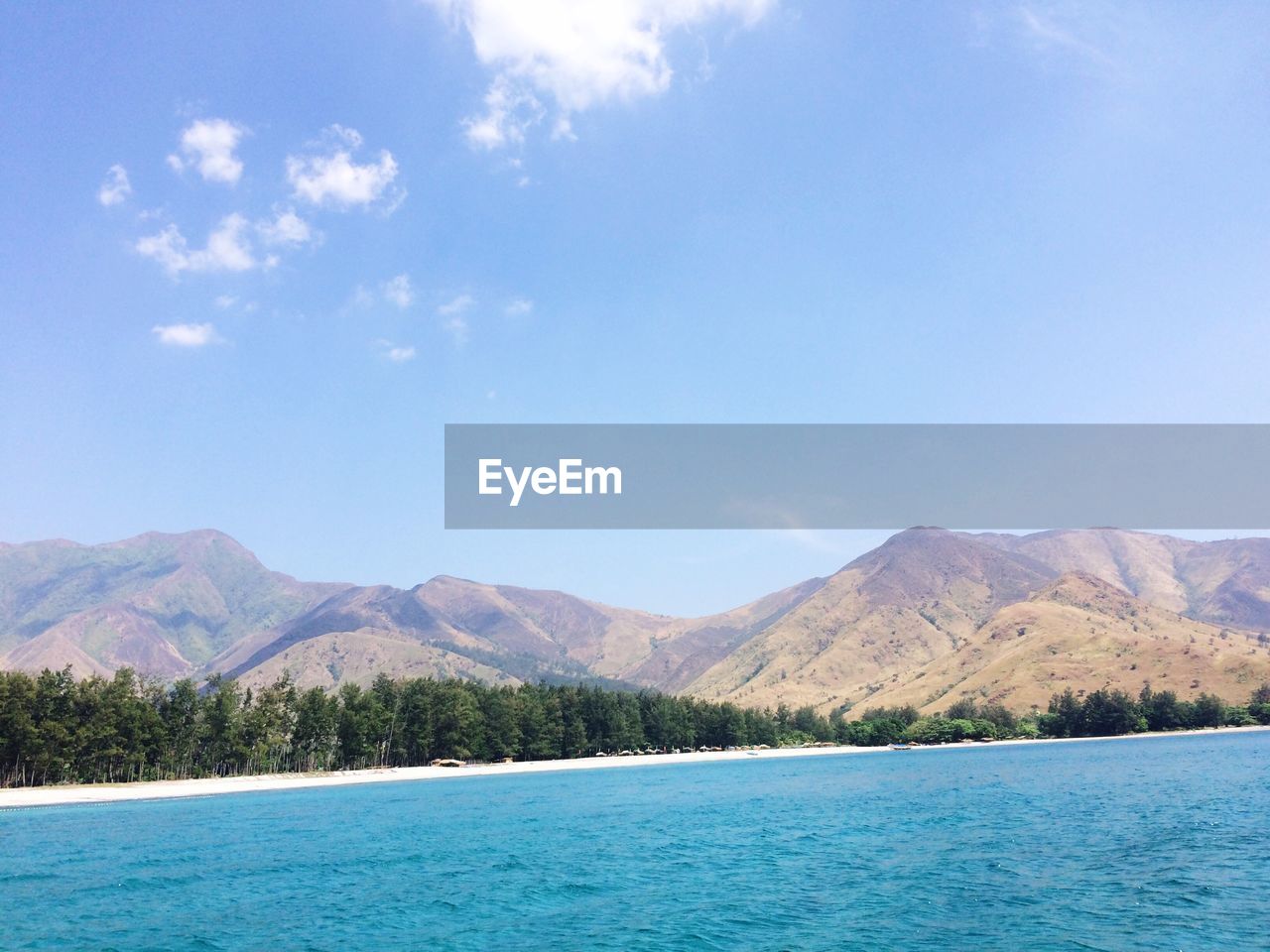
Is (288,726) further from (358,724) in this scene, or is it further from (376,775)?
(376,775)

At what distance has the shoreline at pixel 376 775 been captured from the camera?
281 feet

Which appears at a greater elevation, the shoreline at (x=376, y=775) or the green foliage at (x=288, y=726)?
the green foliage at (x=288, y=726)

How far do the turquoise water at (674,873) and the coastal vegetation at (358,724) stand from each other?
72.7 feet

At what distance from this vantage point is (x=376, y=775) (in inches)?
4705

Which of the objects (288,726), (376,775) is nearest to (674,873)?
(376,775)

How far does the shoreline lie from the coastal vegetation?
2.88m

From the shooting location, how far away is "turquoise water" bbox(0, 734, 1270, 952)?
27312 millimetres

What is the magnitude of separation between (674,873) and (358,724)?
94071 mm

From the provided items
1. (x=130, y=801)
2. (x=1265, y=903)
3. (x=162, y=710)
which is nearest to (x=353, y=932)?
(x=1265, y=903)

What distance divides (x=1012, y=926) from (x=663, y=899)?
12.9 metres

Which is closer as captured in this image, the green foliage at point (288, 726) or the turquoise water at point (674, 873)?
the turquoise water at point (674, 873)

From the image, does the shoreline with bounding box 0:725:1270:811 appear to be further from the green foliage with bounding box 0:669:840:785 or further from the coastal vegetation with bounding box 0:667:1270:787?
the green foliage with bounding box 0:669:840:785

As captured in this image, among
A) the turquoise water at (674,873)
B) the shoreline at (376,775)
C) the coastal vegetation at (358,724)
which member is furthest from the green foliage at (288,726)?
the turquoise water at (674,873)

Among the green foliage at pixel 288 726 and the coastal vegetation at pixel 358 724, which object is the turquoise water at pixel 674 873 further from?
the coastal vegetation at pixel 358 724
